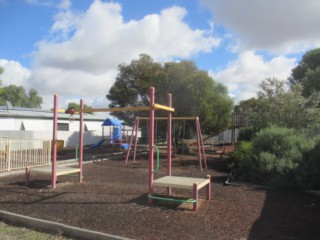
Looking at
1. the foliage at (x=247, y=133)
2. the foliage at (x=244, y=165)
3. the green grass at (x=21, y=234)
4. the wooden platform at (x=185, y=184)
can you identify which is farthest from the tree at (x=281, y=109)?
the green grass at (x=21, y=234)

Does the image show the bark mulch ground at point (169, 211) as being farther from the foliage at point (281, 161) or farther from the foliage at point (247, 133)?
the foliage at point (247, 133)

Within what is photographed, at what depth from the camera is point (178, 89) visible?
1997 cm

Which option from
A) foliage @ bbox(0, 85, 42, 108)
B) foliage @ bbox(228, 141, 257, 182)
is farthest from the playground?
foliage @ bbox(0, 85, 42, 108)

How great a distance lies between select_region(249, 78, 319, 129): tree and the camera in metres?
Answer: 14.9

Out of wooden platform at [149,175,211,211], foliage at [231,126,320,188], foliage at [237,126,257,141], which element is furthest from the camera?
foliage at [237,126,257,141]

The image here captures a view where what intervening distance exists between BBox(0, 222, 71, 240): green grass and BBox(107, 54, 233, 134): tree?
46.5 ft

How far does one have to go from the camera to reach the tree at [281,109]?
A: 14.9m

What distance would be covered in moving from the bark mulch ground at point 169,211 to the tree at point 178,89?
9.87 meters

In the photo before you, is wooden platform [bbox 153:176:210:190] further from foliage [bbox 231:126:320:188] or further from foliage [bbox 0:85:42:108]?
foliage [bbox 0:85:42:108]

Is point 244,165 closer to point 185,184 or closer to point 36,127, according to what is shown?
point 185,184

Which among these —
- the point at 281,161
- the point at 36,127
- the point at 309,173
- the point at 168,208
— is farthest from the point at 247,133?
the point at 36,127

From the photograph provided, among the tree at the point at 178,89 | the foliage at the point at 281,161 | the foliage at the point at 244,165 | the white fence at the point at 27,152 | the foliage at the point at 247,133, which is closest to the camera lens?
the foliage at the point at 281,161

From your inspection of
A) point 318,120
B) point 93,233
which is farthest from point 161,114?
point 93,233

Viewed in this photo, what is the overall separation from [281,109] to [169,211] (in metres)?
10.1
